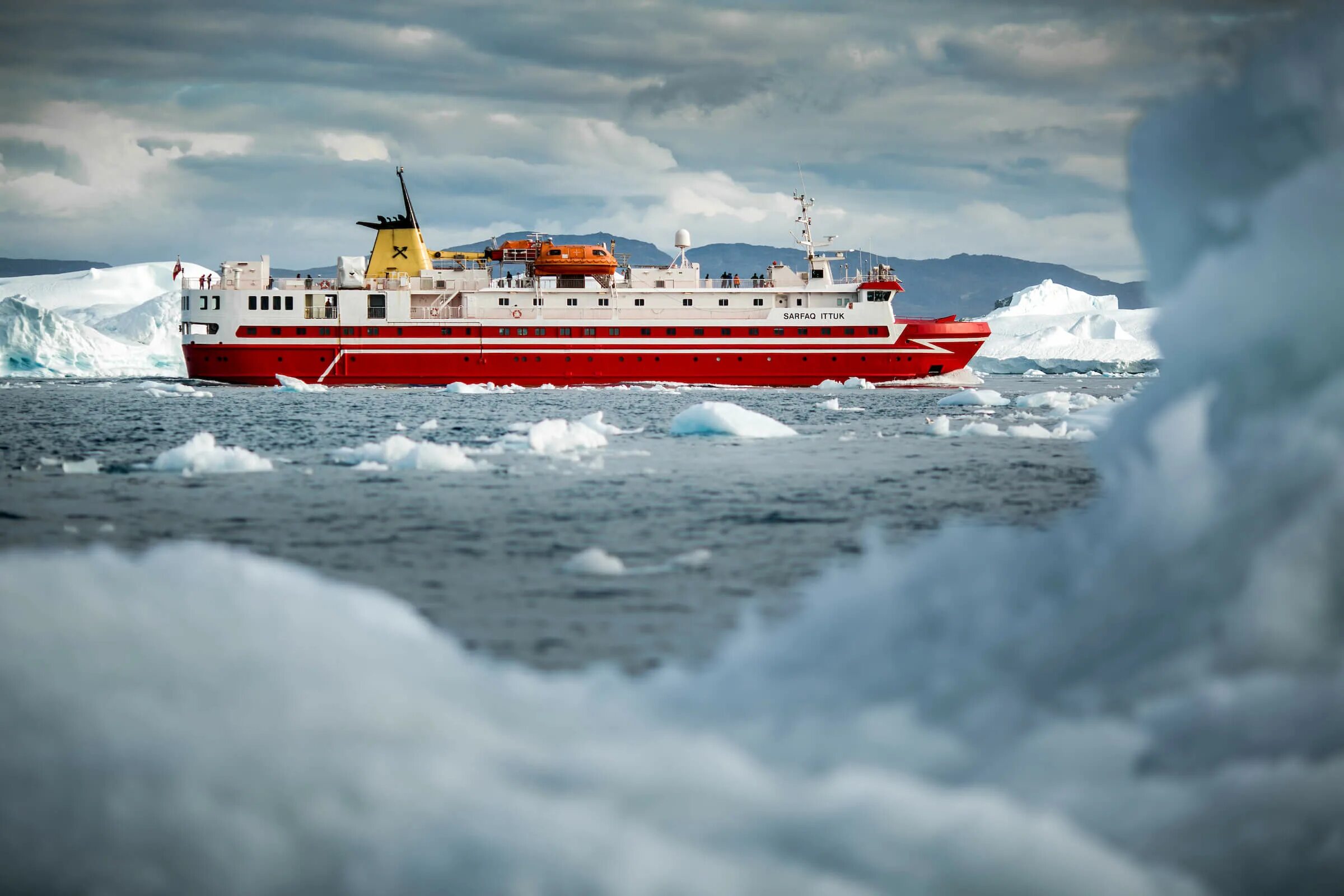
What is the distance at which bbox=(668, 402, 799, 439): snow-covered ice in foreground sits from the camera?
78.6 feet

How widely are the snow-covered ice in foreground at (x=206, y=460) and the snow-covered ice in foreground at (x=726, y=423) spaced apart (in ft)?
29.1

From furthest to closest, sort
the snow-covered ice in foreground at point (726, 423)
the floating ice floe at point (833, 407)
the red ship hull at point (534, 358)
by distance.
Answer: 1. the red ship hull at point (534, 358)
2. the floating ice floe at point (833, 407)
3. the snow-covered ice in foreground at point (726, 423)

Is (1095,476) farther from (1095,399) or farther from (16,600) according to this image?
(1095,399)

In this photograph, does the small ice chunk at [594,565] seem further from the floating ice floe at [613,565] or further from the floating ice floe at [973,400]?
the floating ice floe at [973,400]

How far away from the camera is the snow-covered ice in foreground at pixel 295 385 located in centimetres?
4732

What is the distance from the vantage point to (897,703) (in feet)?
22.3

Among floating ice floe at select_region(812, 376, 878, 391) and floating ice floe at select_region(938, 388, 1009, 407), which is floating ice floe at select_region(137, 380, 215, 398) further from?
floating ice floe at select_region(938, 388, 1009, 407)

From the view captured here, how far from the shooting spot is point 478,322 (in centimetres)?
5103

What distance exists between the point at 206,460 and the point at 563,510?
682cm

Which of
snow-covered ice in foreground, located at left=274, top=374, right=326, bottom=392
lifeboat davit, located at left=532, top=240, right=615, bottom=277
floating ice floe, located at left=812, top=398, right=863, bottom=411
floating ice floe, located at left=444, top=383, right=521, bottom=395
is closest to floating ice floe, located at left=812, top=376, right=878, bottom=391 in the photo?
lifeboat davit, located at left=532, top=240, right=615, bottom=277

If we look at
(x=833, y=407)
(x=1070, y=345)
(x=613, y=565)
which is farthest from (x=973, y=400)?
(x=1070, y=345)

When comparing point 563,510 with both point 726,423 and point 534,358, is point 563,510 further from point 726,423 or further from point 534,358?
point 534,358

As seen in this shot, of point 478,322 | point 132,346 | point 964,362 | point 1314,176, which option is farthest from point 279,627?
point 132,346

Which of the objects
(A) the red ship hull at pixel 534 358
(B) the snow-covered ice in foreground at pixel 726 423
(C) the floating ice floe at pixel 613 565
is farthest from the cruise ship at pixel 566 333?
(C) the floating ice floe at pixel 613 565
